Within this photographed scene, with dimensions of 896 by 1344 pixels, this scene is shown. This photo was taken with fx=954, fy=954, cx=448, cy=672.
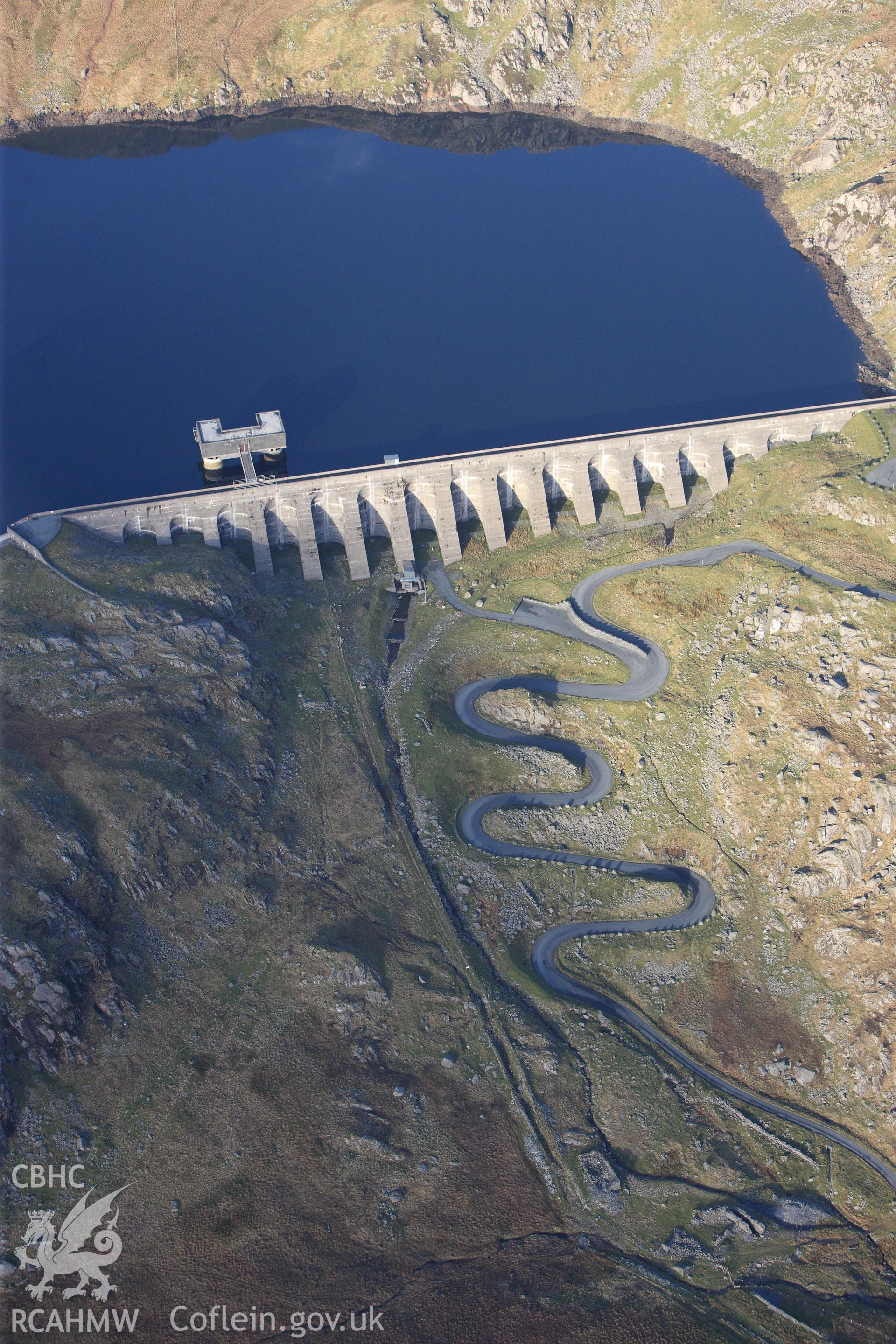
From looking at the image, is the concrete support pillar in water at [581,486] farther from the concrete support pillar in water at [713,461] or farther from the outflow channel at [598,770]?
the concrete support pillar in water at [713,461]

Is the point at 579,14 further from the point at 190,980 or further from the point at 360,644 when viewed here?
the point at 190,980

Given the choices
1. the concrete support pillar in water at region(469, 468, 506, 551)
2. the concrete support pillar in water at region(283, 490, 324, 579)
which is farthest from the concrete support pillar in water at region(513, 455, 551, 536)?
the concrete support pillar in water at region(283, 490, 324, 579)

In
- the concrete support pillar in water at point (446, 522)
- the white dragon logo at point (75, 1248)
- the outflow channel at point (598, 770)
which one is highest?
the concrete support pillar in water at point (446, 522)

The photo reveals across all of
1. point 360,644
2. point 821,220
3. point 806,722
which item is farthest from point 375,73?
point 806,722

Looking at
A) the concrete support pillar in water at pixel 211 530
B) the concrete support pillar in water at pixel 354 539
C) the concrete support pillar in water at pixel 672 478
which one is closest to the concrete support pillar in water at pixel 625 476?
the concrete support pillar in water at pixel 672 478

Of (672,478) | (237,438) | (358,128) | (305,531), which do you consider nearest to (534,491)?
(672,478)

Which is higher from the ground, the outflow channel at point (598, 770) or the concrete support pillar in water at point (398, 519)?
the concrete support pillar in water at point (398, 519)

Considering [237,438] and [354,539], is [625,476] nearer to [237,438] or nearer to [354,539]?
[354,539]
